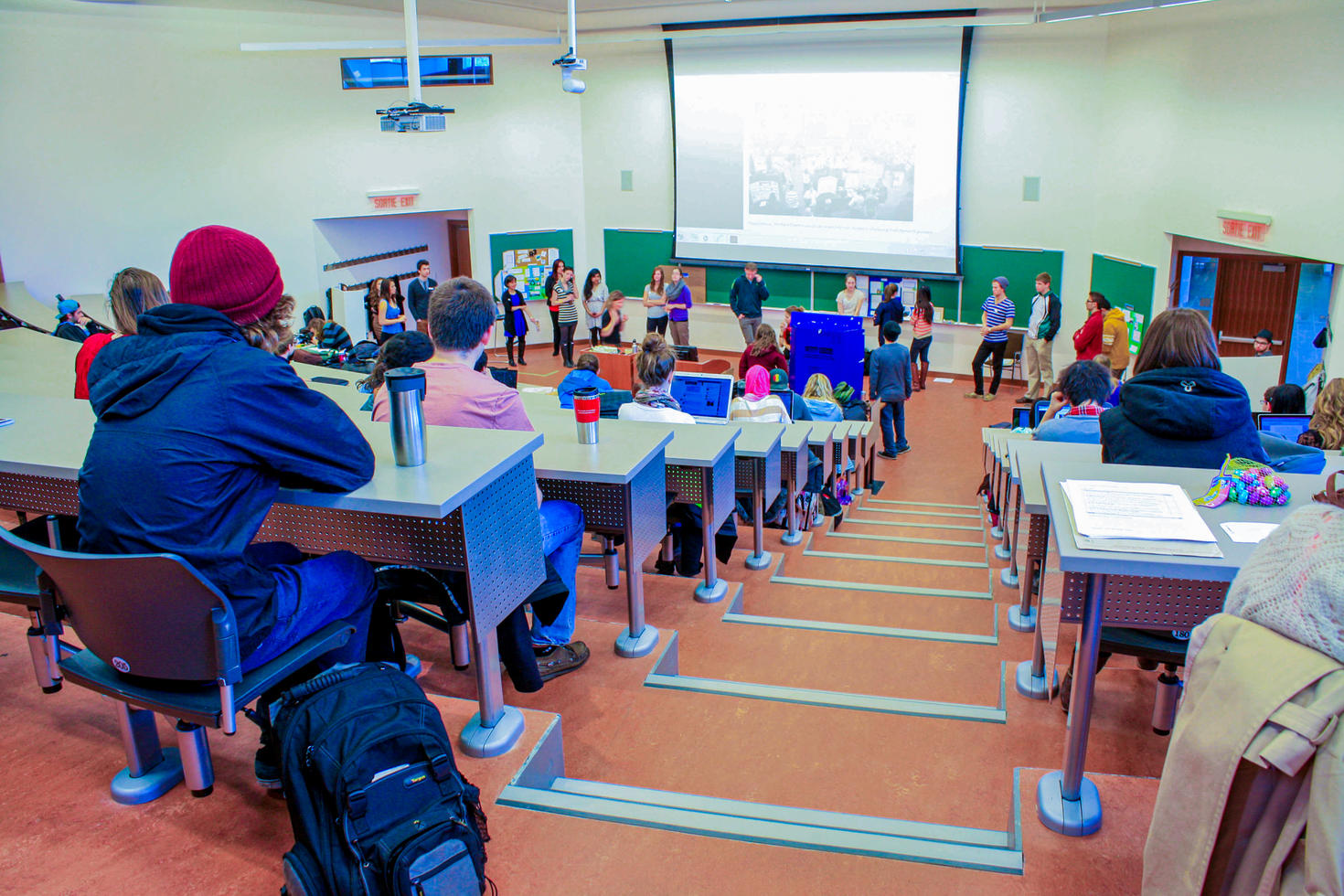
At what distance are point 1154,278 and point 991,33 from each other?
3.67 metres

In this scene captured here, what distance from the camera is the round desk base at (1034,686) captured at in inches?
115

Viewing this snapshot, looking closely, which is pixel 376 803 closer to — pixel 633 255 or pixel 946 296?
pixel 946 296

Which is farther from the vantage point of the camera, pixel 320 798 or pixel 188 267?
pixel 188 267

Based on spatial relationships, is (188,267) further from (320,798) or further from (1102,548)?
(1102,548)

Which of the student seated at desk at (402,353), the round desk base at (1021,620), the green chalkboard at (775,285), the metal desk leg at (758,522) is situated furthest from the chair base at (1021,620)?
the green chalkboard at (775,285)

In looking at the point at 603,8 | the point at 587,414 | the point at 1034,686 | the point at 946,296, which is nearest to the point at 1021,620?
the point at 1034,686

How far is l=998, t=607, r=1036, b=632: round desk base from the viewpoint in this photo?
12.5ft

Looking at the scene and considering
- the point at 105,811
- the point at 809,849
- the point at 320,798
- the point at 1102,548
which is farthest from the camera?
the point at 105,811

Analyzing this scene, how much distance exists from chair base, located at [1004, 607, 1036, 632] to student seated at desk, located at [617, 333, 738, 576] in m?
1.31

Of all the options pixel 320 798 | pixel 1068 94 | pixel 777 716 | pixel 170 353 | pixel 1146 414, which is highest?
pixel 1068 94

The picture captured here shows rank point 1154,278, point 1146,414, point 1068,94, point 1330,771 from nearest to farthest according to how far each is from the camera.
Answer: point 1330,771 → point 1146,414 → point 1154,278 → point 1068,94

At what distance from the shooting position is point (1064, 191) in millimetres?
11039

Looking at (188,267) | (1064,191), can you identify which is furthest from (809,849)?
(1064,191)

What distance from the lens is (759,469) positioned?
4.56m
